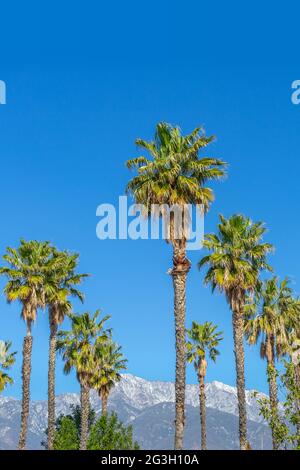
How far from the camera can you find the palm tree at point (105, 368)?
6282 cm

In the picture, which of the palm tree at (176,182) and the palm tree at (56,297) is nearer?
the palm tree at (176,182)

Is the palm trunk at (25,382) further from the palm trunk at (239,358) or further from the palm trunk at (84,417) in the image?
the palm trunk at (239,358)

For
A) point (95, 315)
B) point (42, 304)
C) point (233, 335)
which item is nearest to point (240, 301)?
point (233, 335)

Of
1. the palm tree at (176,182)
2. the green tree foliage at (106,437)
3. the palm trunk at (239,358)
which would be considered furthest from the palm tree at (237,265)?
the green tree foliage at (106,437)

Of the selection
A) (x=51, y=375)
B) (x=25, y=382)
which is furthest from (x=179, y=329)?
(x=51, y=375)

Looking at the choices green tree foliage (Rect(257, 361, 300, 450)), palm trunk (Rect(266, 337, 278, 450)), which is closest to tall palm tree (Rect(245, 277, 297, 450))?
palm trunk (Rect(266, 337, 278, 450))

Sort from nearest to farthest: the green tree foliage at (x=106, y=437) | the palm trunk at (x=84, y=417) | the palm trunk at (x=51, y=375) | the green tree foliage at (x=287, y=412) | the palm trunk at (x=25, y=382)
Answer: the green tree foliage at (x=287, y=412), the palm trunk at (x=25, y=382), the palm trunk at (x=51, y=375), the palm trunk at (x=84, y=417), the green tree foliage at (x=106, y=437)

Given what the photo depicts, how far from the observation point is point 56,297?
169 ft

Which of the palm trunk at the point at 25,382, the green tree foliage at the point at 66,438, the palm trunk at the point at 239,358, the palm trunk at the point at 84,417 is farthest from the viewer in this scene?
the green tree foliage at the point at 66,438

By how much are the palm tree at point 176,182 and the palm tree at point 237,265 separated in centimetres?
906

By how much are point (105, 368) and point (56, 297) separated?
16.2 metres

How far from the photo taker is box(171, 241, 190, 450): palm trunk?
110 ft

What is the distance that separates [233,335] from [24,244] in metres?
15.9
